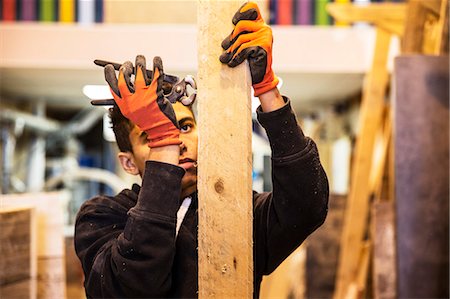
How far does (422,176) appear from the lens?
8.55 ft

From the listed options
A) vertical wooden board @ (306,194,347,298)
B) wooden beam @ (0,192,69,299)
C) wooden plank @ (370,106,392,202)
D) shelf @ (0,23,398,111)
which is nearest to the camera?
wooden beam @ (0,192,69,299)

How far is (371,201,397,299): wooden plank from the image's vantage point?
3303 millimetres

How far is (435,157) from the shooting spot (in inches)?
→ 103

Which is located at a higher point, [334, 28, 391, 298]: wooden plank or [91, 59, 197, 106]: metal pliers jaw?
[91, 59, 197, 106]: metal pliers jaw

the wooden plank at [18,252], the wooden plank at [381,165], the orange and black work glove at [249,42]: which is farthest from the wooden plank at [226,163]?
the wooden plank at [381,165]

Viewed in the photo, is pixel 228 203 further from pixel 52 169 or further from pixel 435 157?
pixel 52 169

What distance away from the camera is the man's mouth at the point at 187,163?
144 cm

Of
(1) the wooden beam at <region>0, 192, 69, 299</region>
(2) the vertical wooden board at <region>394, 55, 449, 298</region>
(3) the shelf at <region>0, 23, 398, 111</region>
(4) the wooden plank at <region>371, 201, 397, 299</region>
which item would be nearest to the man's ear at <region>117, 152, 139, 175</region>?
(1) the wooden beam at <region>0, 192, 69, 299</region>

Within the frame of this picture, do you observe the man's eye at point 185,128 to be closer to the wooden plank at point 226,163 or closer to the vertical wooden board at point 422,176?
the wooden plank at point 226,163

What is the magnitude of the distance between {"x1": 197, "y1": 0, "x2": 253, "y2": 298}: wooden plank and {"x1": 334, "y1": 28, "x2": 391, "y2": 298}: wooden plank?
3020 millimetres

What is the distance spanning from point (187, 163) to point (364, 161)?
2912mm

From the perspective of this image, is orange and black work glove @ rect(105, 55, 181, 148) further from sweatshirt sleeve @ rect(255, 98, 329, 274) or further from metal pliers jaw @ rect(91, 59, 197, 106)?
sweatshirt sleeve @ rect(255, 98, 329, 274)

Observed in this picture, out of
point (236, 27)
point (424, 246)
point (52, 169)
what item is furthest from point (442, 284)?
point (52, 169)

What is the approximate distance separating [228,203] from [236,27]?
0.35 meters
